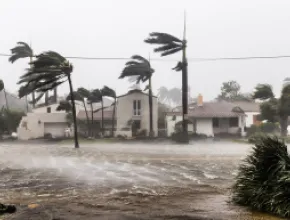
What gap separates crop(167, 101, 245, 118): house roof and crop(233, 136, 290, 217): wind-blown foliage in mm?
40680

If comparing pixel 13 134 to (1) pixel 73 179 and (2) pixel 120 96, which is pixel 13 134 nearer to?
(2) pixel 120 96

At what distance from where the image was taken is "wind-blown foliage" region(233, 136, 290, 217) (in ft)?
25.3

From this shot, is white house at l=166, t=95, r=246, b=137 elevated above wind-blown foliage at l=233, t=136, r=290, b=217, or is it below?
above

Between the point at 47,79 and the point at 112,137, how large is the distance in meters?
15.9

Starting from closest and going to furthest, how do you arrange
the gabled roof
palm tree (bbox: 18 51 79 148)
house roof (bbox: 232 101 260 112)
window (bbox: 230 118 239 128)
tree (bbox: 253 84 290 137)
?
palm tree (bbox: 18 51 79 148)
tree (bbox: 253 84 290 137)
window (bbox: 230 118 239 128)
the gabled roof
house roof (bbox: 232 101 260 112)

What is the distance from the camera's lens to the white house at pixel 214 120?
49.7 metres

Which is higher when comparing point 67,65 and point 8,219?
point 67,65

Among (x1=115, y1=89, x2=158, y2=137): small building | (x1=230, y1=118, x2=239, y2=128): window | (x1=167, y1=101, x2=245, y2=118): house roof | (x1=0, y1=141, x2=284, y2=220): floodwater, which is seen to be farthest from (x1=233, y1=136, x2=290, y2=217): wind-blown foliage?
(x1=115, y1=89, x2=158, y2=137): small building

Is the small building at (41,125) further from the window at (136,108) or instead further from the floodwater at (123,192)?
the floodwater at (123,192)

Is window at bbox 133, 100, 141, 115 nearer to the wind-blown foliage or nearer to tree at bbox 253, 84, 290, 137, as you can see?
tree at bbox 253, 84, 290, 137

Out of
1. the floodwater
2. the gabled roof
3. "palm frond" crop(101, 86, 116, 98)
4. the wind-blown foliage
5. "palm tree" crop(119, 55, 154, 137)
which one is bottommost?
Answer: the floodwater

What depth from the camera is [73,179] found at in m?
14.7

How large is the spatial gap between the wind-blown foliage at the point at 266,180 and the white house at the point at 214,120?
133 ft

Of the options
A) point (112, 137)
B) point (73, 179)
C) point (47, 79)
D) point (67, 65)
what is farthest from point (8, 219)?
point (112, 137)
